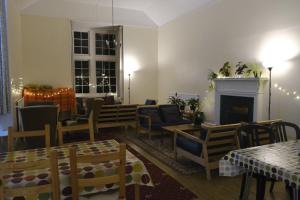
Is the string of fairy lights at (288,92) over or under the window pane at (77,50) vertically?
under

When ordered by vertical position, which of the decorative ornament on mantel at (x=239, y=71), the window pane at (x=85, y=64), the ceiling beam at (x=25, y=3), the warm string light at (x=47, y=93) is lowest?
the warm string light at (x=47, y=93)

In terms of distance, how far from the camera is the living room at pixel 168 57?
14.5 ft

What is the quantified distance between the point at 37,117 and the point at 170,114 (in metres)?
2.96

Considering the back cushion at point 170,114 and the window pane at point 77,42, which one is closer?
the back cushion at point 170,114

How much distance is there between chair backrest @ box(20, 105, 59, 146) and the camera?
4480 mm

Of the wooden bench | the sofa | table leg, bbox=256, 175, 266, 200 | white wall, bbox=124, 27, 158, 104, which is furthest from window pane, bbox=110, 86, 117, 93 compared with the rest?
table leg, bbox=256, 175, 266, 200

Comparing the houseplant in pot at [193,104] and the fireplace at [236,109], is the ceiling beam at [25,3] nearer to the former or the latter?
the houseplant in pot at [193,104]

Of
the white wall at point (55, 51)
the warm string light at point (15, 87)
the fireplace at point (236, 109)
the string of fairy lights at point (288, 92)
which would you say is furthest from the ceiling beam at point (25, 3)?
the string of fairy lights at point (288, 92)

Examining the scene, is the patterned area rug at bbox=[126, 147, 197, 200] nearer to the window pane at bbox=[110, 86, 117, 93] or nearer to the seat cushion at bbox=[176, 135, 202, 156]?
the seat cushion at bbox=[176, 135, 202, 156]

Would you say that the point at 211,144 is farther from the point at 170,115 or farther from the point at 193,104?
the point at 193,104

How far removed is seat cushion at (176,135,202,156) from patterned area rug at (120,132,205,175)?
0.95 feet

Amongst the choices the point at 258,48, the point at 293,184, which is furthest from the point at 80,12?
the point at 293,184

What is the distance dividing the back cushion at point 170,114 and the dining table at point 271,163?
3.44m

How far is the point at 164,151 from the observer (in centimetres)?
467
